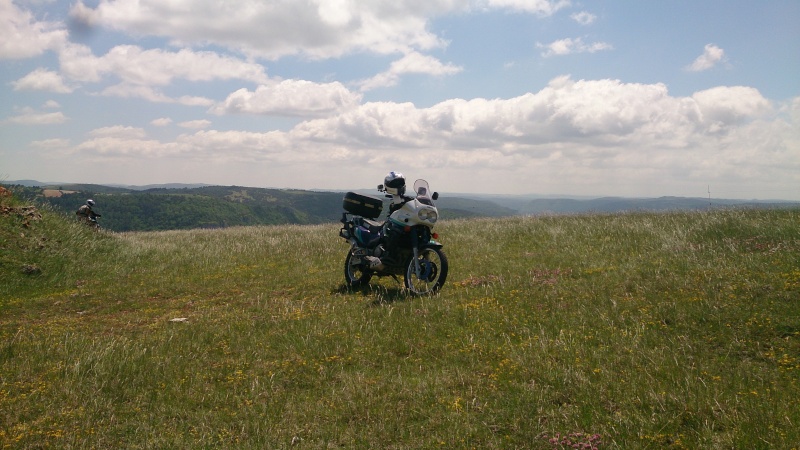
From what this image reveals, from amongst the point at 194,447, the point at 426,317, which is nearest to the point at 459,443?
the point at 194,447

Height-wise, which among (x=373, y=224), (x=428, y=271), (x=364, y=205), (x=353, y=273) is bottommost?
(x=353, y=273)

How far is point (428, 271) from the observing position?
400 inches

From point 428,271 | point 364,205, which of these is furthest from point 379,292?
point 364,205

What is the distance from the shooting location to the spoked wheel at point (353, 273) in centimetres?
1148

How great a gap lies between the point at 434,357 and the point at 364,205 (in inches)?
239

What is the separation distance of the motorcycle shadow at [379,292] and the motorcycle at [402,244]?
19 cm

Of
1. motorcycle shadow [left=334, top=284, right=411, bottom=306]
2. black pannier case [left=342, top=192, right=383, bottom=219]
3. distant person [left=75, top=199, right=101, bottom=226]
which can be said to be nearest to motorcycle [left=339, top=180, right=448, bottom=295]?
black pannier case [left=342, top=192, right=383, bottom=219]

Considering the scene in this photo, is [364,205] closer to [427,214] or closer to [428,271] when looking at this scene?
[427,214]

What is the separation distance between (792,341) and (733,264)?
381 cm

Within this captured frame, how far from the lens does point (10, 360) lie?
6.43m

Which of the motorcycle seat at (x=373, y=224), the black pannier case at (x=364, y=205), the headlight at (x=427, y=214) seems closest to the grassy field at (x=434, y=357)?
the motorcycle seat at (x=373, y=224)

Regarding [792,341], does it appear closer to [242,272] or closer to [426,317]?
[426,317]

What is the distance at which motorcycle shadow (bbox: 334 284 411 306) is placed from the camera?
32.0 ft

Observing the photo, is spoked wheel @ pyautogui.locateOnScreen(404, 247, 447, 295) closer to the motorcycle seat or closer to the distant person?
the motorcycle seat
